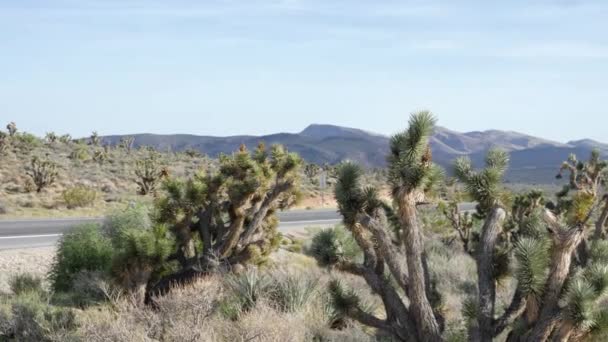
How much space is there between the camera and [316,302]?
11734 millimetres

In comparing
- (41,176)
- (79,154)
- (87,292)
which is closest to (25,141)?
(79,154)

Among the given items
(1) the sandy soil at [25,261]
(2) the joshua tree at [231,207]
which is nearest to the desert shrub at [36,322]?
(2) the joshua tree at [231,207]

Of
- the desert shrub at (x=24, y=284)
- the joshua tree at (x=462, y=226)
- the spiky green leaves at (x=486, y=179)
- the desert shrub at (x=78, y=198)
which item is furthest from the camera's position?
the desert shrub at (x=78, y=198)

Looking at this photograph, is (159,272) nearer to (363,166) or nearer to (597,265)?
(363,166)

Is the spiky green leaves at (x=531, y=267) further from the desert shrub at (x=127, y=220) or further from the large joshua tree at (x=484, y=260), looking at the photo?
the desert shrub at (x=127, y=220)

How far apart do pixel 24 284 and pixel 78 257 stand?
3.56 ft

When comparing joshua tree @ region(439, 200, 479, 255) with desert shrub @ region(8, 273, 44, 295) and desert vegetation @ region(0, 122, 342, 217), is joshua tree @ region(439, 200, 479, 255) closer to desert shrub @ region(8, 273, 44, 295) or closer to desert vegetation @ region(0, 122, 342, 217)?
desert vegetation @ region(0, 122, 342, 217)

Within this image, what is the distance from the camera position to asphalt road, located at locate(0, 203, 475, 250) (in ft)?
68.0

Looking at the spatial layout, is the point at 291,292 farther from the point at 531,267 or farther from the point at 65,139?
the point at 65,139

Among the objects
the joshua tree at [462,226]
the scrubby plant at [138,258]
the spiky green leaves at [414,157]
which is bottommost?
the joshua tree at [462,226]

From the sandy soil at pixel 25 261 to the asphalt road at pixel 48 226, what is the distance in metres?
0.79

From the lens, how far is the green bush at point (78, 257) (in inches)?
542

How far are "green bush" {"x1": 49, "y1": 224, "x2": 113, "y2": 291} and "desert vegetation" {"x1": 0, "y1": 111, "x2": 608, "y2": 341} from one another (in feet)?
0.09

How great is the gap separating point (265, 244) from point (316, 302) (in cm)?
208
